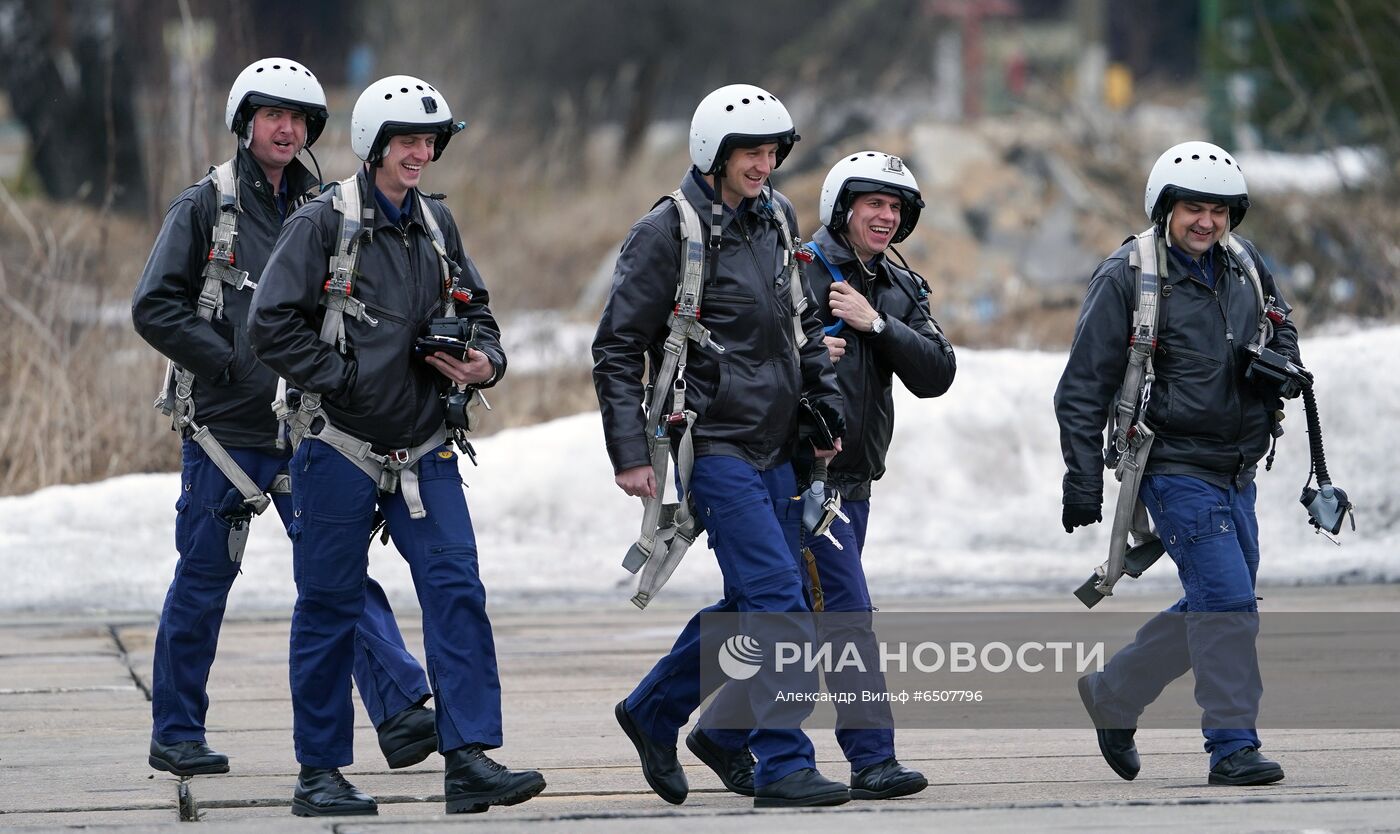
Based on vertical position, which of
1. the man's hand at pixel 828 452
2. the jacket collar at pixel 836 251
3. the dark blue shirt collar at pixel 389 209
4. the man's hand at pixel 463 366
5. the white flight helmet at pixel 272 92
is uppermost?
the white flight helmet at pixel 272 92

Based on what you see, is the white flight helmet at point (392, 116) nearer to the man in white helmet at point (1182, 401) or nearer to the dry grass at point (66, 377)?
the man in white helmet at point (1182, 401)

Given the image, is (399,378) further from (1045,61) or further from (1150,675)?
(1045,61)

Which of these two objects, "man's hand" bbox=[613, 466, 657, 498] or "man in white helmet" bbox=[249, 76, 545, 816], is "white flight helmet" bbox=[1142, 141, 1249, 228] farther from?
"man in white helmet" bbox=[249, 76, 545, 816]

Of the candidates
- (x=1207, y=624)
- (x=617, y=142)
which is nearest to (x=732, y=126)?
(x=1207, y=624)

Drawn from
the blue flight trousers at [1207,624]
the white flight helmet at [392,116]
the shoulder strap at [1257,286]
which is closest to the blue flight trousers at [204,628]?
the white flight helmet at [392,116]

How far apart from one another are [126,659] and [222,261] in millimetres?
3213

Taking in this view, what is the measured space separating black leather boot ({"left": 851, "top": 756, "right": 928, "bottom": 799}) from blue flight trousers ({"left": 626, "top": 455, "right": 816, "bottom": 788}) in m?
0.22

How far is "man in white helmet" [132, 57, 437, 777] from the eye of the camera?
20.7 ft

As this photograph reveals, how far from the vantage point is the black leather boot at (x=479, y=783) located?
549 centimetres

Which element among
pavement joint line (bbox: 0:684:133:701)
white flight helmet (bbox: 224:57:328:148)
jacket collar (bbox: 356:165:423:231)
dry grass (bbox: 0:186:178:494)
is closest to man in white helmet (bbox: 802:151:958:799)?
jacket collar (bbox: 356:165:423:231)

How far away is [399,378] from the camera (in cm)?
565

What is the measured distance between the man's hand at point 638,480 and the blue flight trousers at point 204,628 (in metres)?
1.06

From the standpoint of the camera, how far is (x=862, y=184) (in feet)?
20.1

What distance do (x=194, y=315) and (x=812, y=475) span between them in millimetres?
1969
